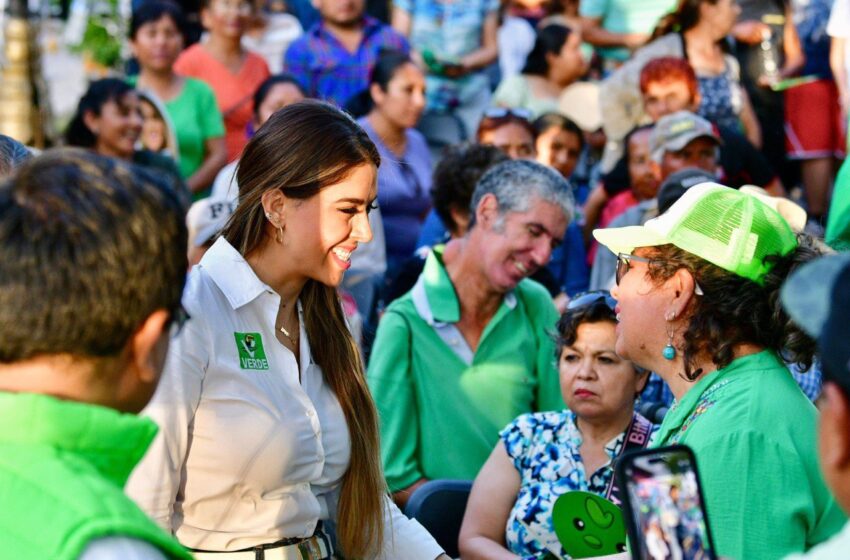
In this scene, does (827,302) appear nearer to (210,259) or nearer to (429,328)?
(210,259)

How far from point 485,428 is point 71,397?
10.9 feet

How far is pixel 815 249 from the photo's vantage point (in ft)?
10.6

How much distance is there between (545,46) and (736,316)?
5.75 m

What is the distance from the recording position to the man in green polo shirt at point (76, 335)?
1634 millimetres

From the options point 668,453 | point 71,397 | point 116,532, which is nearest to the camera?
point 116,532

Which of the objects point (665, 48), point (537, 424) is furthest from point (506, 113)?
point (537, 424)

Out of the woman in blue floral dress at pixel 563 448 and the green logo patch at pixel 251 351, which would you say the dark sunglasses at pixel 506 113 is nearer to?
the woman in blue floral dress at pixel 563 448

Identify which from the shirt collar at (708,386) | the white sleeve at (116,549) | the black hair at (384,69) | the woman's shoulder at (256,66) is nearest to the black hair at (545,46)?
the black hair at (384,69)

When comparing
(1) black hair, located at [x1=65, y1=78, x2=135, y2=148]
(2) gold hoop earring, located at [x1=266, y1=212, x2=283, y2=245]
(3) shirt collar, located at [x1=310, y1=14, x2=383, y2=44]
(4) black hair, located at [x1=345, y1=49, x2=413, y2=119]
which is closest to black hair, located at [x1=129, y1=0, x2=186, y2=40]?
(3) shirt collar, located at [x1=310, y1=14, x2=383, y2=44]

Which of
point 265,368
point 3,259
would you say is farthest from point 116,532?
point 265,368

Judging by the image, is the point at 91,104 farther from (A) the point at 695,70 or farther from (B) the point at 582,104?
(A) the point at 695,70

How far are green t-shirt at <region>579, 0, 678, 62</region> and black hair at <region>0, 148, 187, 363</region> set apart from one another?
26.4 feet

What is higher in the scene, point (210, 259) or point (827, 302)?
point (827, 302)

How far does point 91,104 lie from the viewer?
7.19 meters
